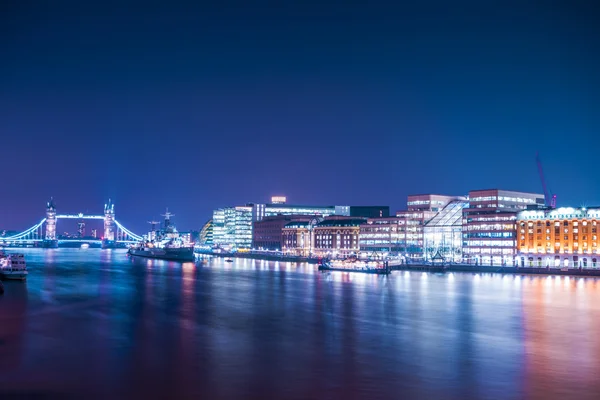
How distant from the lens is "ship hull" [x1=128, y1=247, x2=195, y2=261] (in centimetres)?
11312

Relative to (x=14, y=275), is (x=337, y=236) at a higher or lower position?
higher

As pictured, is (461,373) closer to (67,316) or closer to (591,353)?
(591,353)

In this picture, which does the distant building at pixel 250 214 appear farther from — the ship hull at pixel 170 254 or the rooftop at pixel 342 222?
the rooftop at pixel 342 222

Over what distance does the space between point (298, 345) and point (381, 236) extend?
80.2 m

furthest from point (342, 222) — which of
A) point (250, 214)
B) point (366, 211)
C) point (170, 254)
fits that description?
point (250, 214)

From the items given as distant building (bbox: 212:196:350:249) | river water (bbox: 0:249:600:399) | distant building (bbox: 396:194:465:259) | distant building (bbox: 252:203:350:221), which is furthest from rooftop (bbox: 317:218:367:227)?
river water (bbox: 0:249:600:399)

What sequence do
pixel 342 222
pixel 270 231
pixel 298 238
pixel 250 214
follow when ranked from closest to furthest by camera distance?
1. pixel 342 222
2. pixel 298 238
3. pixel 270 231
4. pixel 250 214

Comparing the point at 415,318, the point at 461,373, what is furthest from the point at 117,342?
the point at 415,318

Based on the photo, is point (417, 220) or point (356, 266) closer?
point (356, 266)

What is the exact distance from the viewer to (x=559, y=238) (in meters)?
74.6

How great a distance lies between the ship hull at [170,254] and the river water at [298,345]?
2661 inches

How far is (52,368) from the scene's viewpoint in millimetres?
20078

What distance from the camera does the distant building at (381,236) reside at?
102 meters

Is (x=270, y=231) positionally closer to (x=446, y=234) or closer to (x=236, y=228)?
(x=236, y=228)
